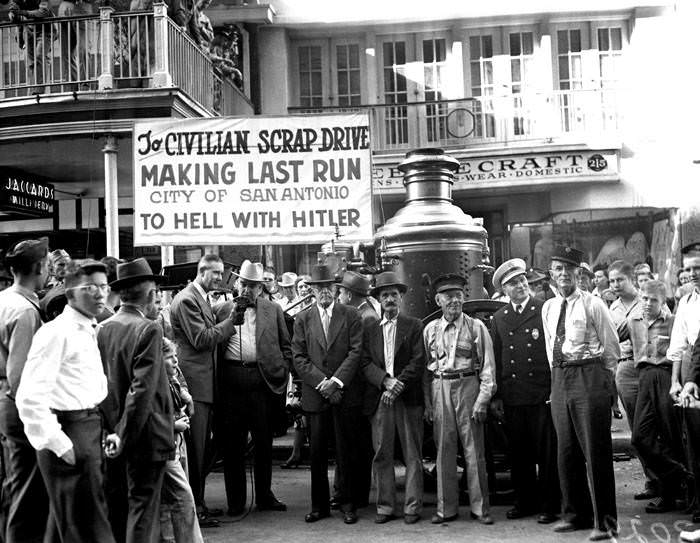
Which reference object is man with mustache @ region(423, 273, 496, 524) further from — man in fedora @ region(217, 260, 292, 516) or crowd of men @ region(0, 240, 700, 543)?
man in fedora @ region(217, 260, 292, 516)

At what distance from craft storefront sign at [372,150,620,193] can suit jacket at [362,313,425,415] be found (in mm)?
11293

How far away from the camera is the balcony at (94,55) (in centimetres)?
1249

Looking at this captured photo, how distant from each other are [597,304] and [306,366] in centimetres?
253

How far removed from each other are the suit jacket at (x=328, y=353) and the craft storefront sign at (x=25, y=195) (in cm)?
799

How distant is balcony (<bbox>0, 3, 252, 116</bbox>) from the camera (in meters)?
12.5

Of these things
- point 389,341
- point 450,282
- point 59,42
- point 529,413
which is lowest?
point 529,413

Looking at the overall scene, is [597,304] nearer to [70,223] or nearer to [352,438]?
[352,438]

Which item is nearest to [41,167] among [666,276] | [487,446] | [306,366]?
[306,366]

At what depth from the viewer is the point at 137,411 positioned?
5.17 metres

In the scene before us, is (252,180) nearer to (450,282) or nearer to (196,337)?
(196,337)

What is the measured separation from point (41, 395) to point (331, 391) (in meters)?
3.10

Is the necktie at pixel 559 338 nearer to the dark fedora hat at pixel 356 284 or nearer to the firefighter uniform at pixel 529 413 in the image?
the firefighter uniform at pixel 529 413

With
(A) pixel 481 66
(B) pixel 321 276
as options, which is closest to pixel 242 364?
(B) pixel 321 276

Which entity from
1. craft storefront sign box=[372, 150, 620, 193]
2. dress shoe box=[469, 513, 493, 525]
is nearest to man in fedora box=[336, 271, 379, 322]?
dress shoe box=[469, 513, 493, 525]
